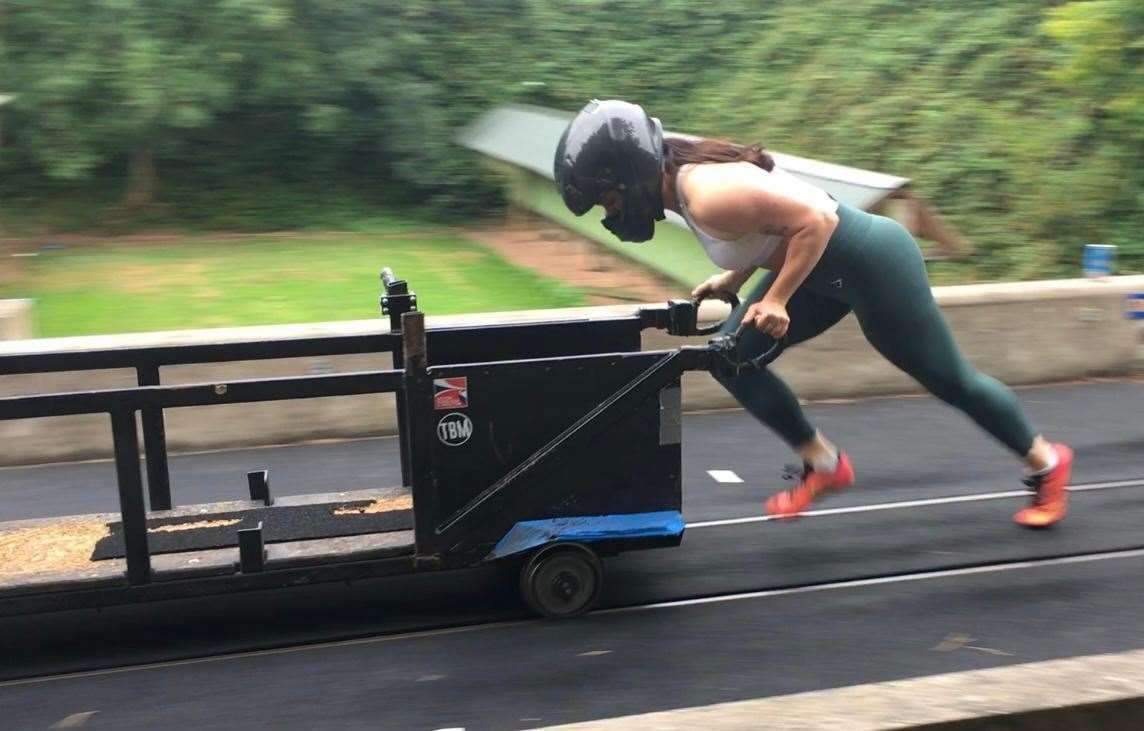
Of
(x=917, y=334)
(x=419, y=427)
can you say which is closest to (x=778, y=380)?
(x=917, y=334)

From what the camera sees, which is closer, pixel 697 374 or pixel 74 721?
pixel 74 721

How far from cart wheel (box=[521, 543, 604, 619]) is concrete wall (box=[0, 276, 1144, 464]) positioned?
267cm

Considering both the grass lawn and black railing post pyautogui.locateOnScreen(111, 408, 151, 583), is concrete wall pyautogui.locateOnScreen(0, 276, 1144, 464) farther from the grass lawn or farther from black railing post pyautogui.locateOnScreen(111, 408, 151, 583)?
the grass lawn

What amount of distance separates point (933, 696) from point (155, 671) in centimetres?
256

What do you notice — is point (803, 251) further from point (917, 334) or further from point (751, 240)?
point (917, 334)

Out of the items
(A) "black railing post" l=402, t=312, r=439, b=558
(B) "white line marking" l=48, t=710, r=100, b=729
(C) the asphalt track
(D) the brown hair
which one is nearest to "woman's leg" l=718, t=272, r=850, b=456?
(C) the asphalt track

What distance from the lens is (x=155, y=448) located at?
4.92 m

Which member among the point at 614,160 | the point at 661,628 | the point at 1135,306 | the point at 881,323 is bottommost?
the point at 661,628

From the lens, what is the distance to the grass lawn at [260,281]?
1142cm

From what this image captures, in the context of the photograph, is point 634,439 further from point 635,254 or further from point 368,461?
point 635,254

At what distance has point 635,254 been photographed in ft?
39.7

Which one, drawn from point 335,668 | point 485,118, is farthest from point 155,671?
point 485,118

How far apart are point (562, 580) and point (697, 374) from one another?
10.6 feet

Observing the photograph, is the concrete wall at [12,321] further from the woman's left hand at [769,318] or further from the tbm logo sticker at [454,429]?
the woman's left hand at [769,318]
